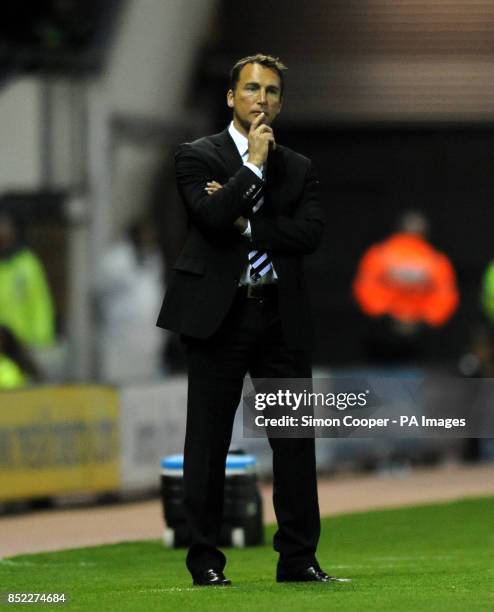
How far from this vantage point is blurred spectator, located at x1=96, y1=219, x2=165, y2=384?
19531mm

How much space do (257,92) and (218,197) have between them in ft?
1.69

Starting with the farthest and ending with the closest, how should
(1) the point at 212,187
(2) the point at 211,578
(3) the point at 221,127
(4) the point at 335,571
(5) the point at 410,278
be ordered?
(3) the point at 221,127 → (5) the point at 410,278 → (4) the point at 335,571 → (2) the point at 211,578 → (1) the point at 212,187

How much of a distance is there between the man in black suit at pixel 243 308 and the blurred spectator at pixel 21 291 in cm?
964

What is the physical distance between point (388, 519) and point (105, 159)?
299 inches

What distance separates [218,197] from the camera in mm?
7953

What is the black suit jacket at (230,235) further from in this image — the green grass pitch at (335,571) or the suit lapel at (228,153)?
the green grass pitch at (335,571)

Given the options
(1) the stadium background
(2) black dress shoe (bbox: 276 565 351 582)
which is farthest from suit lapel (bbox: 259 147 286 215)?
(1) the stadium background

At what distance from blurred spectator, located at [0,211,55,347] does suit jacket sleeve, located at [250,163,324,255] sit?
9665 mm

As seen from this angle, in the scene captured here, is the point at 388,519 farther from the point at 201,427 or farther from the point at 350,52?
the point at 350,52

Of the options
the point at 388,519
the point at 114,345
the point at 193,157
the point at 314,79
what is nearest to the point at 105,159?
the point at 114,345

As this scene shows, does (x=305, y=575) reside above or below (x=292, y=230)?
below

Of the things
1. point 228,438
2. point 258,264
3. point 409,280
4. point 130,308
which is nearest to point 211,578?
point 228,438

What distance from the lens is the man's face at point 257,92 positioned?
26.7 feet

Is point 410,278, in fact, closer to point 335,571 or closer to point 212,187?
point 335,571
